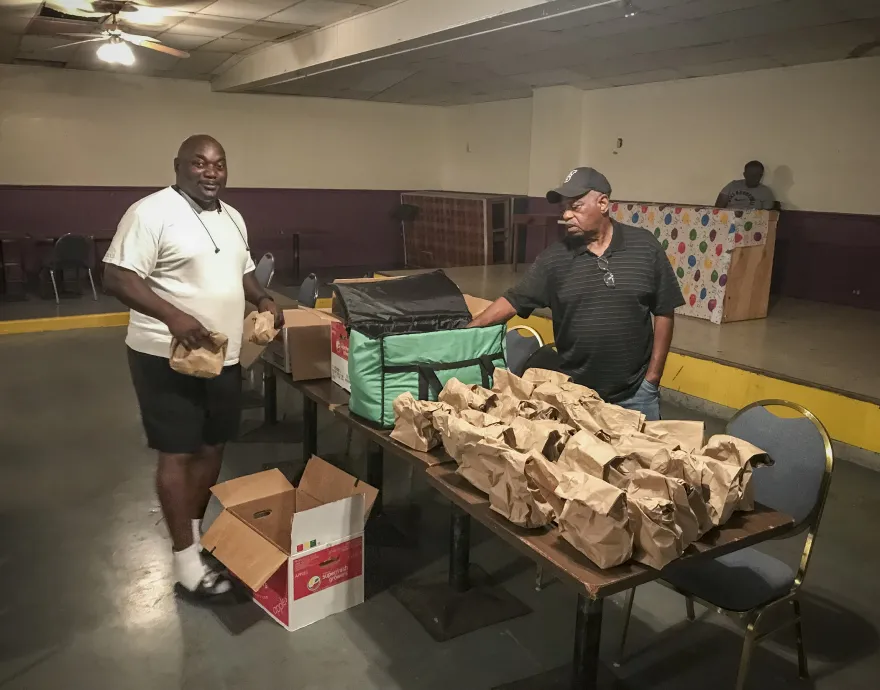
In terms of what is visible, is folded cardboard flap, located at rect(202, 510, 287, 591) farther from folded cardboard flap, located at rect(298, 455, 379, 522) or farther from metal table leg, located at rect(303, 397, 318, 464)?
metal table leg, located at rect(303, 397, 318, 464)

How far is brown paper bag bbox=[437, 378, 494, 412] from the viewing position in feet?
6.68

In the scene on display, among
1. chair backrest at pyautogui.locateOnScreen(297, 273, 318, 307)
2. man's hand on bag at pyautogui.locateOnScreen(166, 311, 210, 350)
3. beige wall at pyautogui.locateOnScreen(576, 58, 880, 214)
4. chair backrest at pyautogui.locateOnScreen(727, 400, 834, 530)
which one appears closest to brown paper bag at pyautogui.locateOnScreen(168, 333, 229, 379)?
man's hand on bag at pyautogui.locateOnScreen(166, 311, 210, 350)

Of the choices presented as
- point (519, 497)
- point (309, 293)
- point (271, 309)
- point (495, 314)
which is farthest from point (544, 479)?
point (309, 293)

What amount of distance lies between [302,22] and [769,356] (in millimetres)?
4659

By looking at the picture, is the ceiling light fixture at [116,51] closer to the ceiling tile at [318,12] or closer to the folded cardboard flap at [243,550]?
the ceiling tile at [318,12]

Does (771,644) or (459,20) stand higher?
(459,20)

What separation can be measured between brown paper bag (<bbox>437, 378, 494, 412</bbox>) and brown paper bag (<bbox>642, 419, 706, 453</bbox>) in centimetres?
45

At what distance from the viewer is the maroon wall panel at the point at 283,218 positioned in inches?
352

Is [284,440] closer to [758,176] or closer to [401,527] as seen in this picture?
[401,527]

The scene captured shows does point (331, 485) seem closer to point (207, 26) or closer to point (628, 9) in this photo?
point (628, 9)

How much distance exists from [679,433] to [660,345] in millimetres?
771

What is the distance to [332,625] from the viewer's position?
2.43 meters

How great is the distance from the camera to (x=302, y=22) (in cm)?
624

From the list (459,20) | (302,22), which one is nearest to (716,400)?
(459,20)
